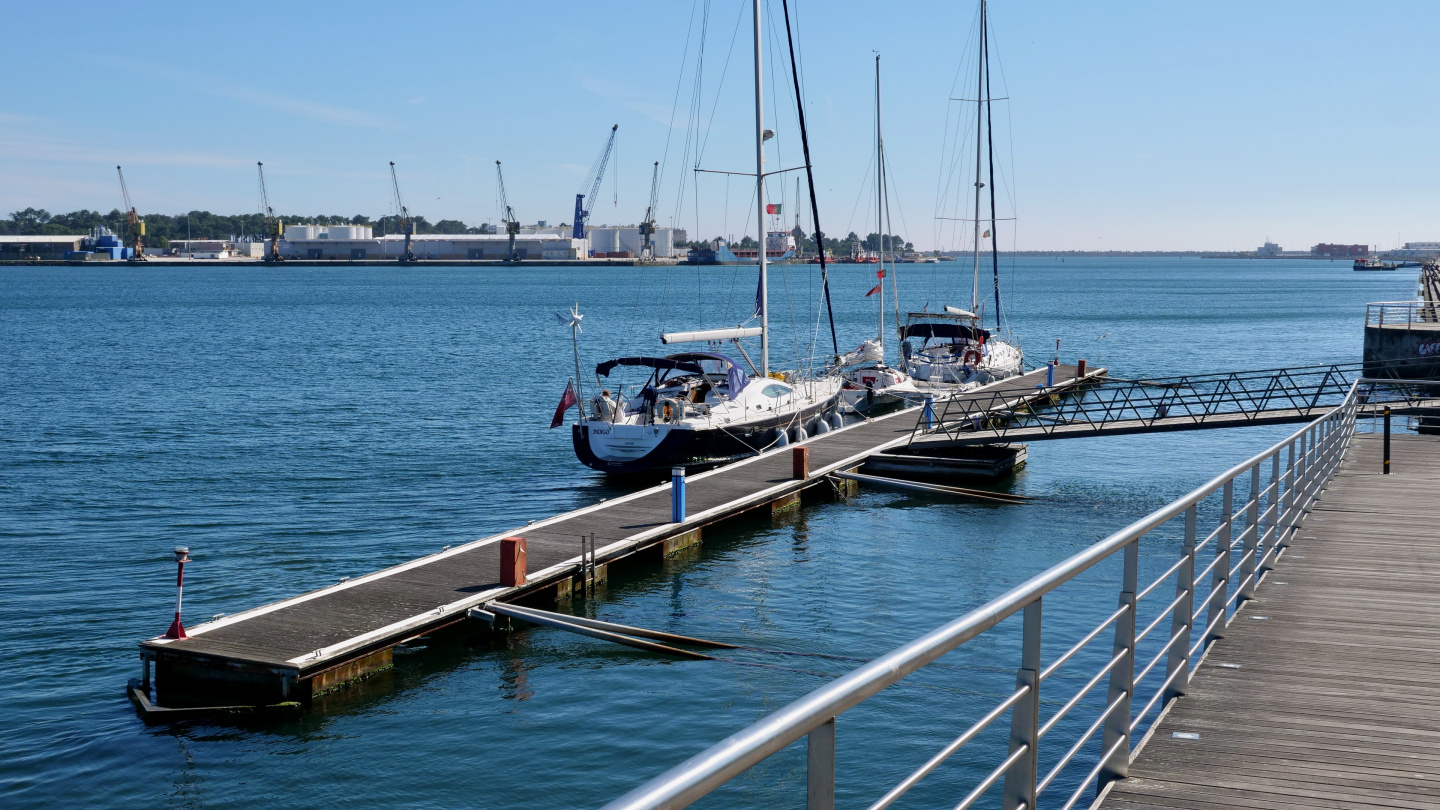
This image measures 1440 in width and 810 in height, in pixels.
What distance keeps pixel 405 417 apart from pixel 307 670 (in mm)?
29553

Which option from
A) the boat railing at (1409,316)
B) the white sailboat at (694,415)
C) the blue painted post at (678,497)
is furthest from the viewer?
the boat railing at (1409,316)

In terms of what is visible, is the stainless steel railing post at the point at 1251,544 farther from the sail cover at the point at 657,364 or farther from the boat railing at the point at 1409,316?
the boat railing at the point at 1409,316

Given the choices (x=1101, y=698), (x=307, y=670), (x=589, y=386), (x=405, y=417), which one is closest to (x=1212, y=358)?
(x=589, y=386)

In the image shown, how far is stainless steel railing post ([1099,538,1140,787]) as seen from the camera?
217 inches

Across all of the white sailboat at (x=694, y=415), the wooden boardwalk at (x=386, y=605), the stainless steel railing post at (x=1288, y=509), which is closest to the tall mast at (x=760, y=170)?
the white sailboat at (x=694, y=415)

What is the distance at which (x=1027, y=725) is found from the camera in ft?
13.2

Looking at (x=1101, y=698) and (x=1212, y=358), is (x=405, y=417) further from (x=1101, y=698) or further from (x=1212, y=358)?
(x=1212, y=358)

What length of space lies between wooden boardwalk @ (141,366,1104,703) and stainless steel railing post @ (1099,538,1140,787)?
10.3 metres

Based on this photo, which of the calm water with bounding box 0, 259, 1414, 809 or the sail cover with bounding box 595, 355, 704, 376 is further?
the sail cover with bounding box 595, 355, 704, 376

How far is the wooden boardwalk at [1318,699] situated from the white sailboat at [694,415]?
60.6ft

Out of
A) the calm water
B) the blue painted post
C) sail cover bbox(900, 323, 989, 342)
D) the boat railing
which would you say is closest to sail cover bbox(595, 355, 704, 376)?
the calm water

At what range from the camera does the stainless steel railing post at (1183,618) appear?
6816 millimetres

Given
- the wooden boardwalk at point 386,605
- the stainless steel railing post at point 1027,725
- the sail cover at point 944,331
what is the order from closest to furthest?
the stainless steel railing post at point 1027,725, the wooden boardwalk at point 386,605, the sail cover at point 944,331

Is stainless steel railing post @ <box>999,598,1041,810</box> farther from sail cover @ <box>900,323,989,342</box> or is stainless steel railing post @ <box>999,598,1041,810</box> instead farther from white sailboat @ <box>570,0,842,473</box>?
sail cover @ <box>900,323,989,342</box>
